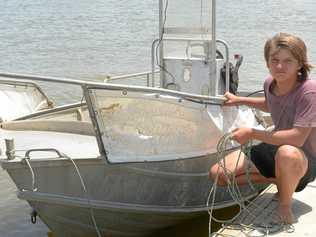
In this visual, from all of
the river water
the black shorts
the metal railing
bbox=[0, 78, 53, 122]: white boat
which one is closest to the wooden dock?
the black shorts

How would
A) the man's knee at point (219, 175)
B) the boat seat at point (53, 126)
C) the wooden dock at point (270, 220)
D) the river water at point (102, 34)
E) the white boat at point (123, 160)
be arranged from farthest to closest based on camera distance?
1. the river water at point (102, 34)
2. the boat seat at point (53, 126)
3. the white boat at point (123, 160)
4. the man's knee at point (219, 175)
5. the wooden dock at point (270, 220)

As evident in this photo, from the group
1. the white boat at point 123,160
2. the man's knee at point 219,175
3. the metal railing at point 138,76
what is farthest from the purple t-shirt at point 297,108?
the metal railing at point 138,76

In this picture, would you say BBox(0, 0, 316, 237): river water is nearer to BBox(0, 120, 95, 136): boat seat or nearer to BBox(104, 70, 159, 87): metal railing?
BBox(0, 120, 95, 136): boat seat

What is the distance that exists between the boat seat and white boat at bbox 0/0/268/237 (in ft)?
0.04

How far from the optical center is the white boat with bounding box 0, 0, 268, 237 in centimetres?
470

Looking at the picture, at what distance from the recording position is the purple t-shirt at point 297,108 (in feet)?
13.1

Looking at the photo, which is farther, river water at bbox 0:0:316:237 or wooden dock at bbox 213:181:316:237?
river water at bbox 0:0:316:237

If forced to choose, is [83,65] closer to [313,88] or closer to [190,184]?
[190,184]

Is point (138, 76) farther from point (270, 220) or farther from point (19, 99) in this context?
point (270, 220)

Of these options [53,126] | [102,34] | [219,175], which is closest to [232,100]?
[219,175]

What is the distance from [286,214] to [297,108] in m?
0.85

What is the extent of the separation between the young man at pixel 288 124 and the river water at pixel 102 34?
3.62 meters

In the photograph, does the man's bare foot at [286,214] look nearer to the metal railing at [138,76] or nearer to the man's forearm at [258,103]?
the man's forearm at [258,103]

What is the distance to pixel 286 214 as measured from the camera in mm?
4383
